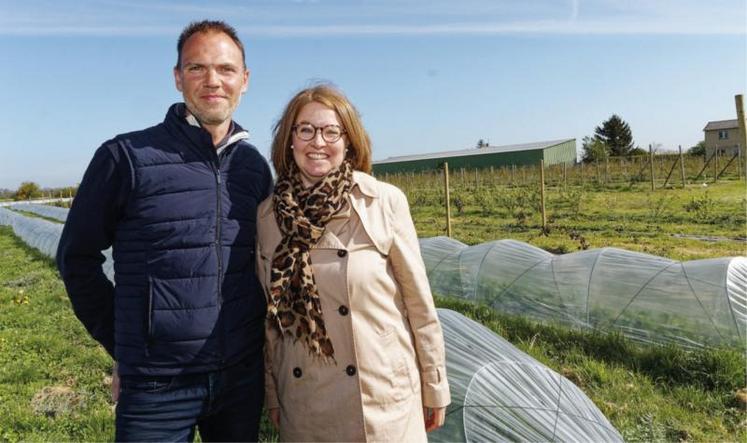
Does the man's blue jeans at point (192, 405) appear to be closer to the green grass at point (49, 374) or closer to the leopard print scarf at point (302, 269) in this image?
the leopard print scarf at point (302, 269)

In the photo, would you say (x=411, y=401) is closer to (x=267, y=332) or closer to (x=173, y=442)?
(x=267, y=332)

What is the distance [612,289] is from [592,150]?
42.0 meters

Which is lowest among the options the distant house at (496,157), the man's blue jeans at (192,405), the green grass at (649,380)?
the green grass at (649,380)

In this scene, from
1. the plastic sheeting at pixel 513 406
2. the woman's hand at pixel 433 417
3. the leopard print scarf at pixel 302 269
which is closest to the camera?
the leopard print scarf at pixel 302 269

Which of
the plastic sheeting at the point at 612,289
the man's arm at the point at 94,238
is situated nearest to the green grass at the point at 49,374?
the man's arm at the point at 94,238

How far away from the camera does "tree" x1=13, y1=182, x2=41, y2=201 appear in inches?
2542

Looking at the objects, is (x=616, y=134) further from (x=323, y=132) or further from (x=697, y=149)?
(x=323, y=132)

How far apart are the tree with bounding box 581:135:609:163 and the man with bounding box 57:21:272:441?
40903 mm

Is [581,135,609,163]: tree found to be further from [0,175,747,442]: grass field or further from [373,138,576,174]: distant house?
[0,175,747,442]: grass field

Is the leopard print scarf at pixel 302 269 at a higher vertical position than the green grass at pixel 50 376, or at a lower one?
higher

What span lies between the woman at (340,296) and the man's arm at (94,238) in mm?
515

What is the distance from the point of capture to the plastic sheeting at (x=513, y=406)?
243 centimetres

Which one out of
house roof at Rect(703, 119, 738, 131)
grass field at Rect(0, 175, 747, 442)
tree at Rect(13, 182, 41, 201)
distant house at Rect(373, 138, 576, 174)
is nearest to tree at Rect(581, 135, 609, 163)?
distant house at Rect(373, 138, 576, 174)

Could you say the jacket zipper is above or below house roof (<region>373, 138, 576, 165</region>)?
below
